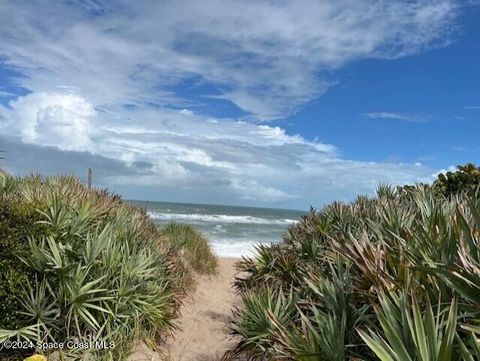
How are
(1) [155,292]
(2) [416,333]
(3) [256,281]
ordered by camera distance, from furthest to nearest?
(3) [256,281]
(1) [155,292]
(2) [416,333]

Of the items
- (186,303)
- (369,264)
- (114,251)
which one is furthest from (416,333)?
(186,303)

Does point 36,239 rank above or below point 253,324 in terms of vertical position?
above

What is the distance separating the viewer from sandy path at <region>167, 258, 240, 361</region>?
7.97 meters

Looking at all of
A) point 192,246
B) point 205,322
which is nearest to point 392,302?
point 205,322

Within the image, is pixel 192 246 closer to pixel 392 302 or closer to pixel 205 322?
pixel 205 322

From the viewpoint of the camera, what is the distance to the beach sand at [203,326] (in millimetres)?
7711

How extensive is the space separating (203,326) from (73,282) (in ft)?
14.0

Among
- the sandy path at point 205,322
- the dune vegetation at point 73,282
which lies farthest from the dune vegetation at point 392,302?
the sandy path at point 205,322

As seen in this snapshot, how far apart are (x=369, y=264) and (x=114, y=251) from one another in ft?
13.4

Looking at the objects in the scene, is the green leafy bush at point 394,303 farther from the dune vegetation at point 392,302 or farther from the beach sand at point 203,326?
the beach sand at point 203,326

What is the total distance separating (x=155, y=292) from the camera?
7.35 meters

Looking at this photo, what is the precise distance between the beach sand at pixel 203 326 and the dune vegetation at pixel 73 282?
1.35 ft

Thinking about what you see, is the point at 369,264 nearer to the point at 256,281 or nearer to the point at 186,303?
the point at 256,281

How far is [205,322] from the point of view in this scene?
992 centimetres
